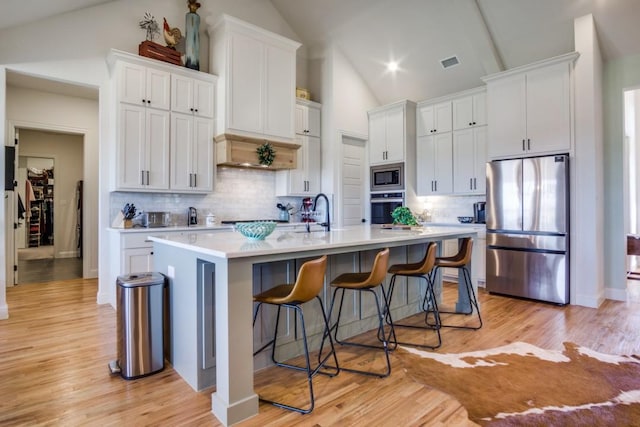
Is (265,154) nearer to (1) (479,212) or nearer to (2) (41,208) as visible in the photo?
(1) (479,212)

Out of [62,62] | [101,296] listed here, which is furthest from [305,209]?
[62,62]

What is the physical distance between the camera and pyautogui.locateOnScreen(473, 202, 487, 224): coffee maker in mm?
5438

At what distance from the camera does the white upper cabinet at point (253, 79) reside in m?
4.80

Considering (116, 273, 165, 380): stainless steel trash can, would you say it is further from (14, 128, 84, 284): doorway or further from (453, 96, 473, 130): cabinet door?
(453, 96, 473, 130): cabinet door

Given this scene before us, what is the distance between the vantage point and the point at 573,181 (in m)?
4.28

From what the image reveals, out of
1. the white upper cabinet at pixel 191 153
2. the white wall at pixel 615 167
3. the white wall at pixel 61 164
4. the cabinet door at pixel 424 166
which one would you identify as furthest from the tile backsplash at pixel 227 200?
the white wall at pixel 615 167

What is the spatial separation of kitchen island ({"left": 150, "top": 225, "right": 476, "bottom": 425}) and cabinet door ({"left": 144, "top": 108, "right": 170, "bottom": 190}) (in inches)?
71.3

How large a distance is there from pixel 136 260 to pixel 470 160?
184 inches

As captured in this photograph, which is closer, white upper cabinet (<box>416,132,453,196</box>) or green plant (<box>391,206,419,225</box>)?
green plant (<box>391,206,419,225</box>)

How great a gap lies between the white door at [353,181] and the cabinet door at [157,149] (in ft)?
9.29

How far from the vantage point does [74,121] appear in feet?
18.4

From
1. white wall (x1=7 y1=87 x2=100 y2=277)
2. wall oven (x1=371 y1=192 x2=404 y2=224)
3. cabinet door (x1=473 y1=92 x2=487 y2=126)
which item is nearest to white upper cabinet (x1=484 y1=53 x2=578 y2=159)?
cabinet door (x1=473 y1=92 x2=487 y2=126)

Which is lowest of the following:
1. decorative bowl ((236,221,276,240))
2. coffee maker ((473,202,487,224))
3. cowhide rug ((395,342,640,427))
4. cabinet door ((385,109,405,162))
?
cowhide rug ((395,342,640,427))

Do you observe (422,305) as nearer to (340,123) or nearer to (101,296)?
(340,123)
